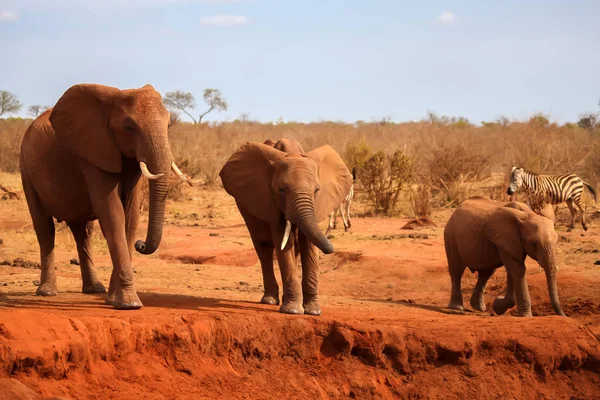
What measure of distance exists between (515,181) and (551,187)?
0.96 meters

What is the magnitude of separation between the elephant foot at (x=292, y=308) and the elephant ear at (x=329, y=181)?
0.86 meters

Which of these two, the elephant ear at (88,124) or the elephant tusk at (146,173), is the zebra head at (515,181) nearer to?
the elephant ear at (88,124)

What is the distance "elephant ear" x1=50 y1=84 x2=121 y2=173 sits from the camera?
9.02 m

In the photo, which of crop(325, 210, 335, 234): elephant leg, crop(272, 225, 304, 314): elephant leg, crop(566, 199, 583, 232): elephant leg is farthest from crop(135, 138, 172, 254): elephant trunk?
crop(566, 199, 583, 232): elephant leg

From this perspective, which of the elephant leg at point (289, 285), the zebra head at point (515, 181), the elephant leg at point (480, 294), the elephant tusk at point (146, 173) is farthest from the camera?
the zebra head at point (515, 181)

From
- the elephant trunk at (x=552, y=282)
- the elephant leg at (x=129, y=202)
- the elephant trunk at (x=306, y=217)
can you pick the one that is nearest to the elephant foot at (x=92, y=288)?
the elephant leg at (x=129, y=202)

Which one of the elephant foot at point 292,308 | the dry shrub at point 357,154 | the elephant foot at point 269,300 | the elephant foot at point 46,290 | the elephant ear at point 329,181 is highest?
the dry shrub at point 357,154

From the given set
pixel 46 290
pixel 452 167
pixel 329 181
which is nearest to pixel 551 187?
pixel 452 167

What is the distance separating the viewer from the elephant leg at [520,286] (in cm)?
1060

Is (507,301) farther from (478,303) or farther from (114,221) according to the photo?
(114,221)

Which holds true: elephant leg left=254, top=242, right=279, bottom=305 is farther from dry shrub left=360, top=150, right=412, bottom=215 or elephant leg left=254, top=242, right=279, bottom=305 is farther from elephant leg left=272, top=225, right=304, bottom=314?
dry shrub left=360, top=150, right=412, bottom=215

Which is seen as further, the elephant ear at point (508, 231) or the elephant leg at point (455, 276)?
the elephant leg at point (455, 276)

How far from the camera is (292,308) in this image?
9.13 meters

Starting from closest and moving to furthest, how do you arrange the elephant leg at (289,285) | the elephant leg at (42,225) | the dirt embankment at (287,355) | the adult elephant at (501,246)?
the dirt embankment at (287,355) < the elephant leg at (289,285) < the elephant leg at (42,225) < the adult elephant at (501,246)
